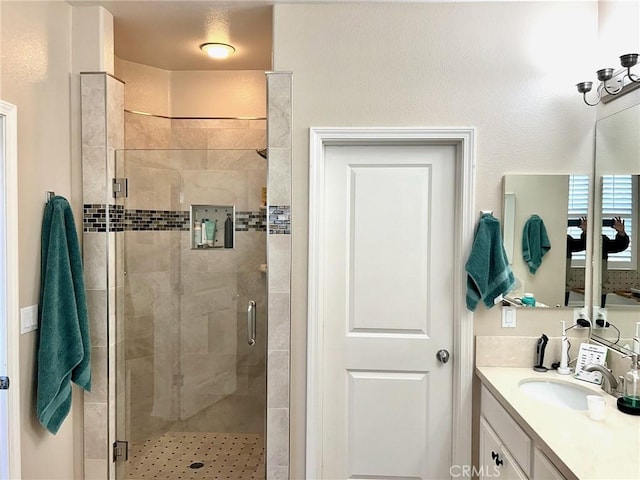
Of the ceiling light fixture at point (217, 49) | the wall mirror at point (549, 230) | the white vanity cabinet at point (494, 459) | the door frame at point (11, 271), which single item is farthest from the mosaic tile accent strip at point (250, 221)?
the white vanity cabinet at point (494, 459)

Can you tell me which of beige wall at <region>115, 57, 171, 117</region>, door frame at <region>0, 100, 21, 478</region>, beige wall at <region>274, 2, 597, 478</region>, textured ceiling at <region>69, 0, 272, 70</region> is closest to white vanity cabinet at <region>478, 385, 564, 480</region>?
beige wall at <region>274, 2, 597, 478</region>

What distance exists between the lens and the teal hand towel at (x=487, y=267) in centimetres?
224

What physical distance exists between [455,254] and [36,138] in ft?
6.99

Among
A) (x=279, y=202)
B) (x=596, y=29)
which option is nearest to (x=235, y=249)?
(x=279, y=202)

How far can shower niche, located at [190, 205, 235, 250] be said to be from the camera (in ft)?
8.19

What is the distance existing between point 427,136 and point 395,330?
1.03m

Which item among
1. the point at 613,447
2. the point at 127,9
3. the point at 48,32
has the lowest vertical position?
the point at 613,447

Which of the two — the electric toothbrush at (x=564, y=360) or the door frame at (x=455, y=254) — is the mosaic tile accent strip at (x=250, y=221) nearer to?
the door frame at (x=455, y=254)

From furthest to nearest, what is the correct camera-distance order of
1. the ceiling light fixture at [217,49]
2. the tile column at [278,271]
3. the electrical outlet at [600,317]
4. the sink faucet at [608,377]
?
1. the ceiling light fixture at [217,49]
2. the tile column at [278,271]
3. the electrical outlet at [600,317]
4. the sink faucet at [608,377]

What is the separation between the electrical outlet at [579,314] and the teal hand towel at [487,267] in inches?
14.6

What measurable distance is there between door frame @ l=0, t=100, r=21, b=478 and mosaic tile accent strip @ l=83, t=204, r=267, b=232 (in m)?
0.47

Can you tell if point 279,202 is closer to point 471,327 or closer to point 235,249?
point 235,249

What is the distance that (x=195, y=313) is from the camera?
2.59m

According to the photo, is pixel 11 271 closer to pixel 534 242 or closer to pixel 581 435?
pixel 581 435
